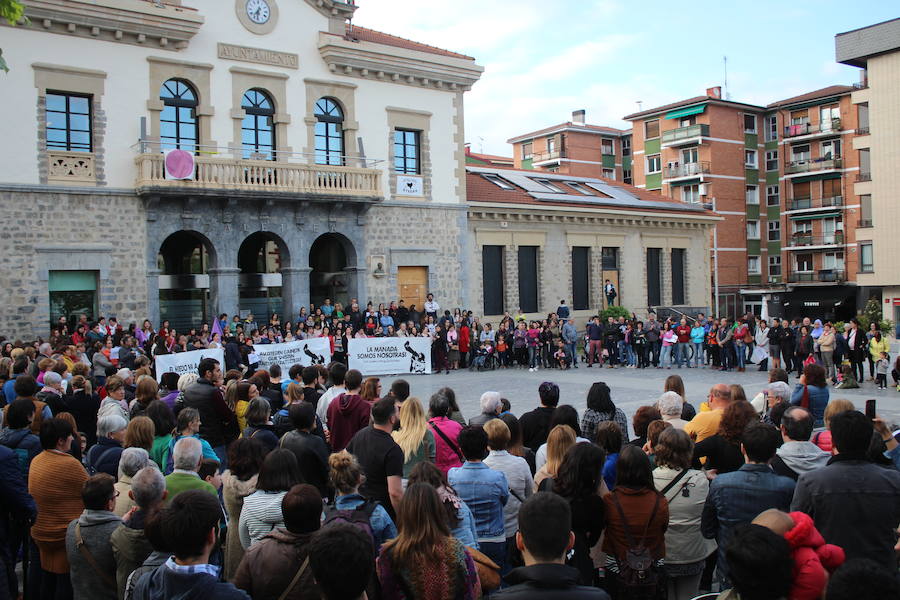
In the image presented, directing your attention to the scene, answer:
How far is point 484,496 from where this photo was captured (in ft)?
17.6

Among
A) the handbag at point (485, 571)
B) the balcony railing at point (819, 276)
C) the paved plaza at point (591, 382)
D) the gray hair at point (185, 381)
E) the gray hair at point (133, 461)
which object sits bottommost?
the paved plaza at point (591, 382)

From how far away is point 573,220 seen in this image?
3434 centimetres

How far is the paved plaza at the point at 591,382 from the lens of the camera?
17156 mm

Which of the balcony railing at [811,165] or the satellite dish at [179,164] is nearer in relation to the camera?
the satellite dish at [179,164]

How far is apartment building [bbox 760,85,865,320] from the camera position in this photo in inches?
2180

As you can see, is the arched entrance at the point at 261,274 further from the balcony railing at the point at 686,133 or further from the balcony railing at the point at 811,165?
the balcony railing at the point at 811,165

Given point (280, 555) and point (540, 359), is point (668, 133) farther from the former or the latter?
point (280, 555)

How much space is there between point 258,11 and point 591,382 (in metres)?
16.2

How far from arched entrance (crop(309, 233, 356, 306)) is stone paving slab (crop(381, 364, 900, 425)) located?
5.98 m

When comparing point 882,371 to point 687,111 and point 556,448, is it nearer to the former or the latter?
point 556,448

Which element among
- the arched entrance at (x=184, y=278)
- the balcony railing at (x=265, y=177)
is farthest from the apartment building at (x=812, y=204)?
the arched entrance at (x=184, y=278)

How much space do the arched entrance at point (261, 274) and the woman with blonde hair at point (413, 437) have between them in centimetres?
2066

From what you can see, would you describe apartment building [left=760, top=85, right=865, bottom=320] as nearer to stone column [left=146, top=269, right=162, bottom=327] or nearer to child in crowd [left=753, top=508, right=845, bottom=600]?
stone column [left=146, top=269, right=162, bottom=327]

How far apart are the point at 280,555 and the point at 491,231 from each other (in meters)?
28.0
